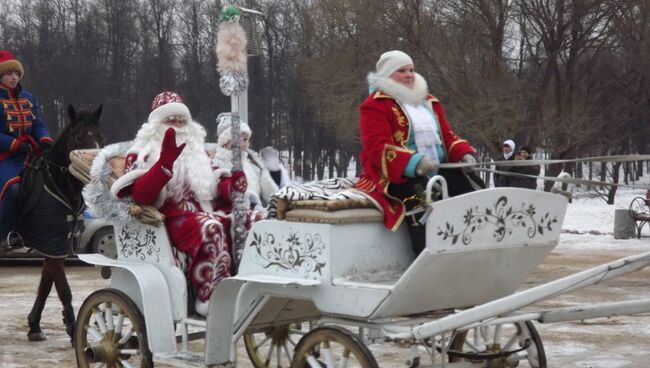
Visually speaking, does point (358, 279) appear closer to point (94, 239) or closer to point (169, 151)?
point (169, 151)

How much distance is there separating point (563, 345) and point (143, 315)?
128 inches

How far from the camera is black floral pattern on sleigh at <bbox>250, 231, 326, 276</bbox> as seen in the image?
189 inches

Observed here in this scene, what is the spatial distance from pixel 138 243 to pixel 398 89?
184cm

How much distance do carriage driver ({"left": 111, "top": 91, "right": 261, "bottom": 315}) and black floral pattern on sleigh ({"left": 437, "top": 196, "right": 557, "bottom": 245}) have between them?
1.71 m

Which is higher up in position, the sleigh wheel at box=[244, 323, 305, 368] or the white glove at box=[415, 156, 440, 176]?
the white glove at box=[415, 156, 440, 176]

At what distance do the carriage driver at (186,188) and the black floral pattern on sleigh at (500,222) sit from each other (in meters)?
1.71

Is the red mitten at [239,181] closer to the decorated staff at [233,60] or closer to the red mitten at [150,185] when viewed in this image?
the decorated staff at [233,60]

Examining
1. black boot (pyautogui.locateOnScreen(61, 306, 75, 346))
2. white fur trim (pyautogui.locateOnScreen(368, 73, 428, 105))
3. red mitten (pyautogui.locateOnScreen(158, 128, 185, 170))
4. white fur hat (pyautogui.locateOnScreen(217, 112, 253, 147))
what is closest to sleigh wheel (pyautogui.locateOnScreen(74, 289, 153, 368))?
red mitten (pyautogui.locateOnScreen(158, 128, 185, 170))

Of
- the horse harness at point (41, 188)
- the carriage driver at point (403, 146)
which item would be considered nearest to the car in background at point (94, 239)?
the horse harness at point (41, 188)

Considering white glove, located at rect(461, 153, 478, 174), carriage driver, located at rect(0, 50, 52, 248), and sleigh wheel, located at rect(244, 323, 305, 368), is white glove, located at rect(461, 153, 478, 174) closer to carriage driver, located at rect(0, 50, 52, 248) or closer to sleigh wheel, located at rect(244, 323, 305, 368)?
sleigh wheel, located at rect(244, 323, 305, 368)

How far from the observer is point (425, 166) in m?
4.80

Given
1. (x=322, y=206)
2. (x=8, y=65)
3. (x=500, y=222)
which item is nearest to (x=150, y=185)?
(x=322, y=206)

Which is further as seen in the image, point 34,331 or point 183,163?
point 34,331

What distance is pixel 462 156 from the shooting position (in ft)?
17.4
